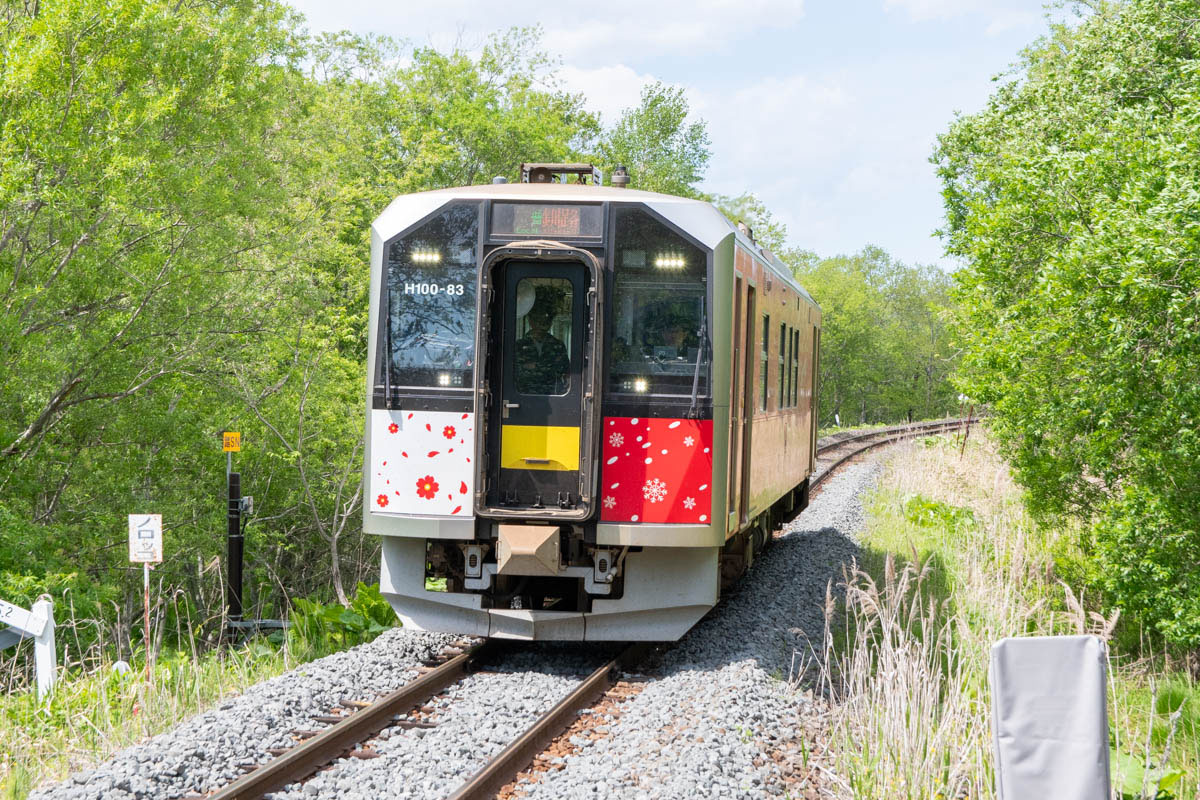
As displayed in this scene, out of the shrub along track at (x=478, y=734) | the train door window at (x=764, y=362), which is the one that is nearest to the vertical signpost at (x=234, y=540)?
the shrub along track at (x=478, y=734)

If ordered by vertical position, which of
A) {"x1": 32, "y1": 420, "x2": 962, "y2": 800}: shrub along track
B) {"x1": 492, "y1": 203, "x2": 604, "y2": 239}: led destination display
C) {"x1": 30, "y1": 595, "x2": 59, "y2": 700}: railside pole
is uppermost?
{"x1": 492, "y1": 203, "x2": 604, "y2": 239}: led destination display

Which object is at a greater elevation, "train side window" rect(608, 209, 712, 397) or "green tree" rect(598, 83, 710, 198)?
"green tree" rect(598, 83, 710, 198)

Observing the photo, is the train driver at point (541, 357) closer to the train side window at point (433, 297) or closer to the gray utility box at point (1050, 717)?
the train side window at point (433, 297)

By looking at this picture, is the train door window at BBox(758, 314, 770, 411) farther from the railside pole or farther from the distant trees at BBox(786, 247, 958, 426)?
the distant trees at BBox(786, 247, 958, 426)

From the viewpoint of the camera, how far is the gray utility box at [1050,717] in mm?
2994

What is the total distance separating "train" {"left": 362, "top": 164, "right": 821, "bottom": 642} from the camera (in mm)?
7496

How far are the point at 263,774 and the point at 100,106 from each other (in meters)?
9.68

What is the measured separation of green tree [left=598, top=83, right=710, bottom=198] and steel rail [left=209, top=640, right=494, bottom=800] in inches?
1467

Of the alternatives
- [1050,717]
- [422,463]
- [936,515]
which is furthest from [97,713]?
[936,515]

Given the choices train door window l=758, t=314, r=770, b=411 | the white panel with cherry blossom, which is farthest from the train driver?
train door window l=758, t=314, r=770, b=411

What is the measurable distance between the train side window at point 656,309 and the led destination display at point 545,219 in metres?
0.20

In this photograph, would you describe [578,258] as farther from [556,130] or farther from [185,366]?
[556,130]

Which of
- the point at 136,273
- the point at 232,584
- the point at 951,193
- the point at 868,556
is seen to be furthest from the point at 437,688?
the point at 951,193

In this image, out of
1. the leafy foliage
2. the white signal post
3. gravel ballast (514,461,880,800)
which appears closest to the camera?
gravel ballast (514,461,880,800)
